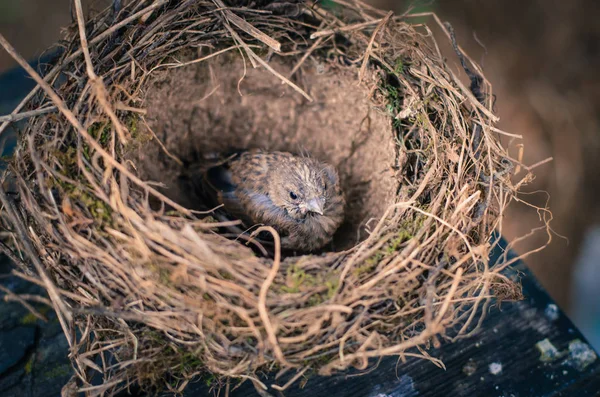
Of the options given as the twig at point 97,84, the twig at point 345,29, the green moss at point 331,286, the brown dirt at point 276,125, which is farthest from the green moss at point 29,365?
the twig at point 345,29

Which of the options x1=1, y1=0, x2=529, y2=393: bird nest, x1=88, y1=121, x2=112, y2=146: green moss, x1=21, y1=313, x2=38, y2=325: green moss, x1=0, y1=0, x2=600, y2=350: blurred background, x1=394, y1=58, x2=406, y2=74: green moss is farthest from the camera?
x1=0, y1=0, x2=600, y2=350: blurred background

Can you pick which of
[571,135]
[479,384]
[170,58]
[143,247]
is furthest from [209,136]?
[571,135]

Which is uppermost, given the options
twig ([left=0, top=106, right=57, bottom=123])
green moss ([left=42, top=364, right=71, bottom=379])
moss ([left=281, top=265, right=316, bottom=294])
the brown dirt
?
twig ([left=0, top=106, right=57, bottom=123])

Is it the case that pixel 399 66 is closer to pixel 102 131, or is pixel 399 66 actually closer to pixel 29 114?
pixel 102 131

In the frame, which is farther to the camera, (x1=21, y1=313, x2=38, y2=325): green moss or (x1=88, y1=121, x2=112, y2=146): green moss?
(x1=21, y1=313, x2=38, y2=325): green moss

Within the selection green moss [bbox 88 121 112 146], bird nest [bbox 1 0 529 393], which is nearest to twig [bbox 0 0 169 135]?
bird nest [bbox 1 0 529 393]

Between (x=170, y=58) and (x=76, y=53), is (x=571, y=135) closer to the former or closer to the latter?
(x=170, y=58)

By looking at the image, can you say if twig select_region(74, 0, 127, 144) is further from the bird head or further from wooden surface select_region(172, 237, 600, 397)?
wooden surface select_region(172, 237, 600, 397)
